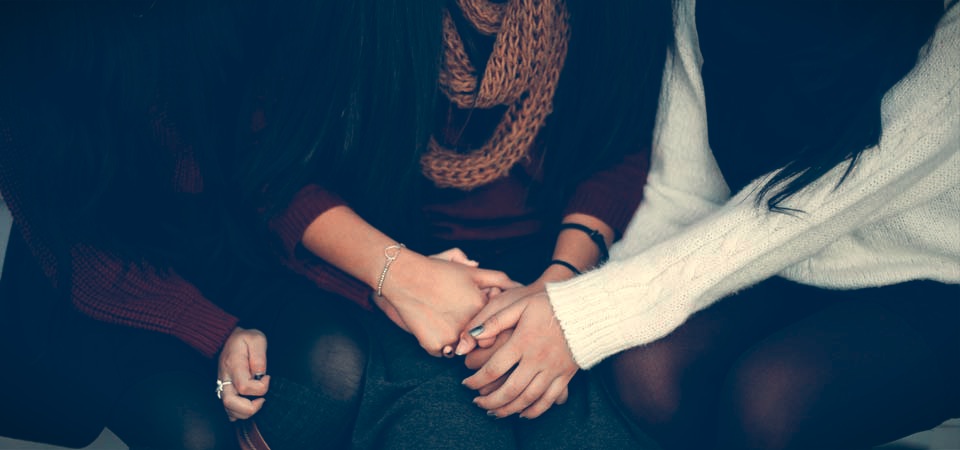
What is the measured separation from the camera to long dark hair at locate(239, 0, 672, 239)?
0.76 m

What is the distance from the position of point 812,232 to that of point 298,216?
0.59 meters

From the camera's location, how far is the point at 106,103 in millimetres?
738

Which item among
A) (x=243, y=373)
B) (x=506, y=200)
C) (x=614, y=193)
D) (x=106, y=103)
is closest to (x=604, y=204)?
(x=614, y=193)

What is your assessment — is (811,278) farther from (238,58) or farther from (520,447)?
(238,58)

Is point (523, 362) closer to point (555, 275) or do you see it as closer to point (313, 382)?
point (555, 275)

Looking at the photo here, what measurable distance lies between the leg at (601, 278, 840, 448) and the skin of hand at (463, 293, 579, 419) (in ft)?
0.23

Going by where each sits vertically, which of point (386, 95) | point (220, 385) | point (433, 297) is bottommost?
point (220, 385)

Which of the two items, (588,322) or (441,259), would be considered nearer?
(588,322)

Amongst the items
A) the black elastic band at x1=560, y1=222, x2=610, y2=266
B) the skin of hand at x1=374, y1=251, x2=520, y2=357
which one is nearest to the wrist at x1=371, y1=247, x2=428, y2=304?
the skin of hand at x1=374, y1=251, x2=520, y2=357

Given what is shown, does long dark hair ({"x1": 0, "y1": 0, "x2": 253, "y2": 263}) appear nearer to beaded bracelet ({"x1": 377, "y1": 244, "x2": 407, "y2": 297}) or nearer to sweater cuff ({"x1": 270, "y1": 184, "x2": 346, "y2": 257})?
sweater cuff ({"x1": 270, "y1": 184, "x2": 346, "y2": 257})

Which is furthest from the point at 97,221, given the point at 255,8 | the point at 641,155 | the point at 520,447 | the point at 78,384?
the point at 641,155

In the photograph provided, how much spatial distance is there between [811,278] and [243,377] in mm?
658

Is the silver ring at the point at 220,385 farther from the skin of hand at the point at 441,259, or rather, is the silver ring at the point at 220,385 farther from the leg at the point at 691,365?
the leg at the point at 691,365

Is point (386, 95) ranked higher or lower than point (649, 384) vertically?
higher
